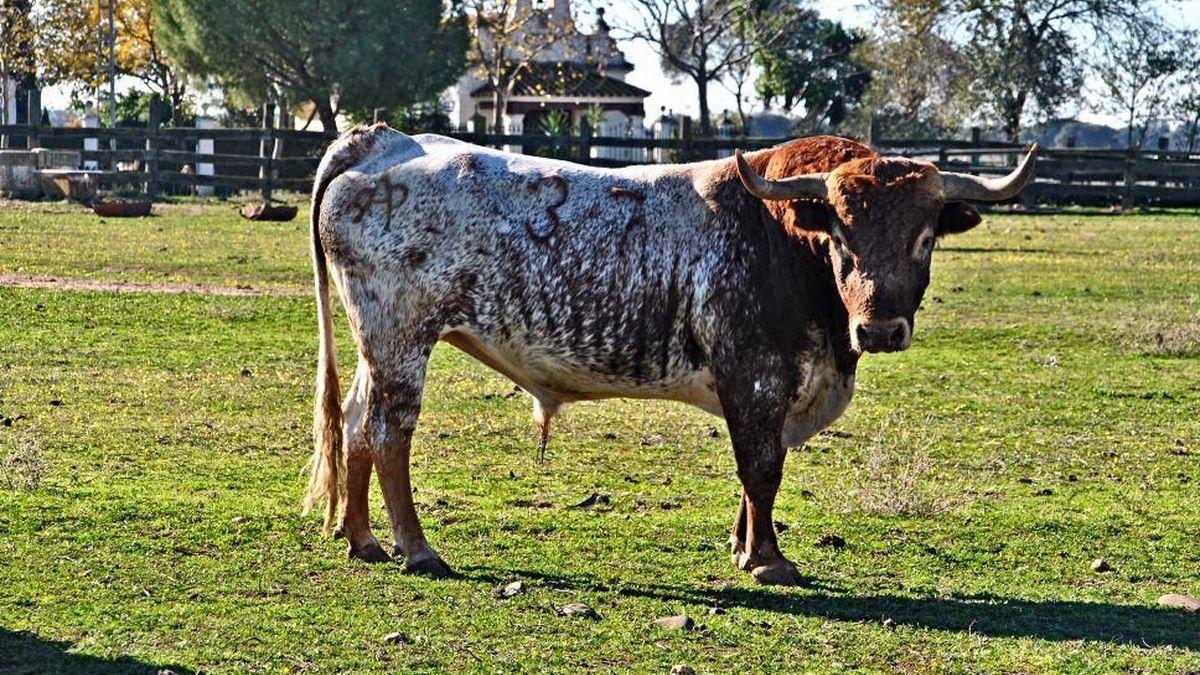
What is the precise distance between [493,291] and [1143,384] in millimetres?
7265

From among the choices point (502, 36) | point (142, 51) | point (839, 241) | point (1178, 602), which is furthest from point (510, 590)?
point (142, 51)

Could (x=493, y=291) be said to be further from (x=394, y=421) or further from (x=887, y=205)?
(x=887, y=205)

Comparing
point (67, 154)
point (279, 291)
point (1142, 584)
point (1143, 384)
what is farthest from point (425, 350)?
point (67, 154)

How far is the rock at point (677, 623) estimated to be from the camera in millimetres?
6969

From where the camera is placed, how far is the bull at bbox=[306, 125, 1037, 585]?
25.9 ft

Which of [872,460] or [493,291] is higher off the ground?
[493,291]

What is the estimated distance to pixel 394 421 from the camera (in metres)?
8.09

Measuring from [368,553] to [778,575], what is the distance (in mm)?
1796

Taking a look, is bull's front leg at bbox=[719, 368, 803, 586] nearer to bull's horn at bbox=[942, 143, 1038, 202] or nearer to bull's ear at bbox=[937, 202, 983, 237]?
bull's ear at bbox=[937, 202, 983, 237]

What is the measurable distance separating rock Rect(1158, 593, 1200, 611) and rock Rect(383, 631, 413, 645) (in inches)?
122

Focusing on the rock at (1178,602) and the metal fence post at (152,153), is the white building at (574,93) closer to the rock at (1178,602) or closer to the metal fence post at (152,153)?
the metal fence post at (152,153)

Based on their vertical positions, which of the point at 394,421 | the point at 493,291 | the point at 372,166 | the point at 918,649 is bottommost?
the point at 918,649

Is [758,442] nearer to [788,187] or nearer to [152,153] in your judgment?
[788,187]

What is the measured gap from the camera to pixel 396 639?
21.9 ft
